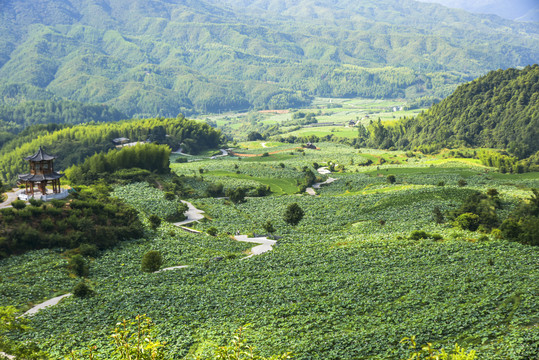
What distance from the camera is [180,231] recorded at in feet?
233

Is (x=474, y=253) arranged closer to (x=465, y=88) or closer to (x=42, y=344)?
(x=42, y=344)

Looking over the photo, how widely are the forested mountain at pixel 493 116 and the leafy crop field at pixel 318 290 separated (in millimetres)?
97751

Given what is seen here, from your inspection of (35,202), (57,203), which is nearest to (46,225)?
(35,202)

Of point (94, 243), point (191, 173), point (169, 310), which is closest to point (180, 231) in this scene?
point (94, 243)

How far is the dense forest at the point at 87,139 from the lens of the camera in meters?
148

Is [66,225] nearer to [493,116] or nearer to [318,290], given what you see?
[318,290]

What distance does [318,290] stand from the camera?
148 ft

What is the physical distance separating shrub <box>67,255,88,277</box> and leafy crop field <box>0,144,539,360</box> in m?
1.02

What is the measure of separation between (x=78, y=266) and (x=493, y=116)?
538 ft

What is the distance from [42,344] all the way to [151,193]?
54359 mm

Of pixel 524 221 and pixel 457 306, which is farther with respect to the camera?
pixel 524 221

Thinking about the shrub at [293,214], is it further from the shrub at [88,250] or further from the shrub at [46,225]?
the shrub at [46,225]

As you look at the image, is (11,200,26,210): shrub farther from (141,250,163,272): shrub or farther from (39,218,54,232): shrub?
(141,250,163,272): shrub

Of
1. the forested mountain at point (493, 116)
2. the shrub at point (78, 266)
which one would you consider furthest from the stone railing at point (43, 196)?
the forested mountain at point (493, 116)
